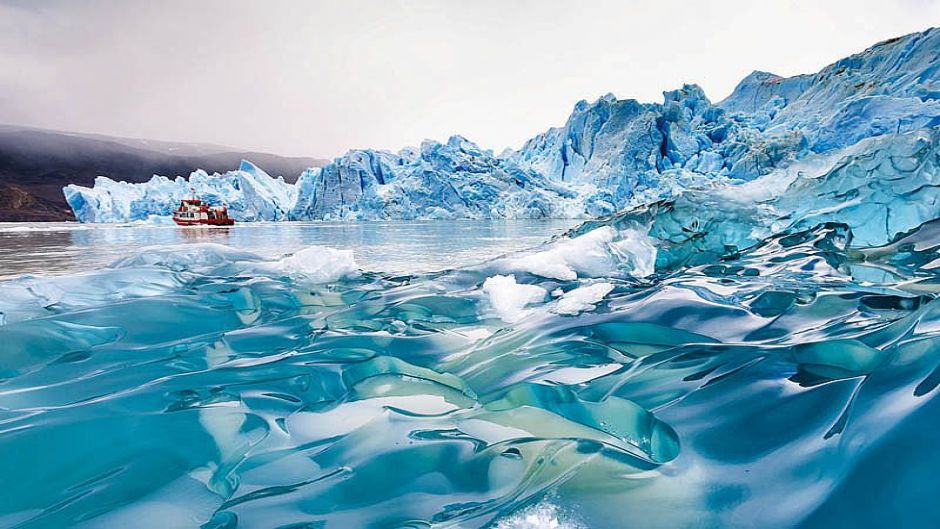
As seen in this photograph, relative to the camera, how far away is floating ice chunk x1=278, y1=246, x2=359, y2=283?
4.75 metres

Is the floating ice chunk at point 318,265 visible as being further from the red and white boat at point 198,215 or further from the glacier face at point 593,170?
the red and white boat at point 198,215

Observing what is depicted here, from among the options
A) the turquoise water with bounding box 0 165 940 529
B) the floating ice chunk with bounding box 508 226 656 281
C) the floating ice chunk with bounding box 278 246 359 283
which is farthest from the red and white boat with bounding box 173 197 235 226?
the floating ice chunk with bounding box 508 226 656 281

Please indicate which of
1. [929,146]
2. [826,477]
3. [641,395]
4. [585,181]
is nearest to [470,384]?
[641,395]

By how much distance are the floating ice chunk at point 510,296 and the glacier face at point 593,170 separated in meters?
30.9

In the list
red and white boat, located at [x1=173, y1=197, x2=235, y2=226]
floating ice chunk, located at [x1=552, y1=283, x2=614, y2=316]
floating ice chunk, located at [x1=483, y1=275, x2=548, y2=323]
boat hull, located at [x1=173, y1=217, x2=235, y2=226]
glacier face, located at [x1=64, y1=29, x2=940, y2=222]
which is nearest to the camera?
floating ice chunk, located at [x1=552, y1=283, x2=614, y2=316]

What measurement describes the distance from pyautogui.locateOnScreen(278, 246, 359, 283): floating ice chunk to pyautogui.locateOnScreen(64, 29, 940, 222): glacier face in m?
30.7

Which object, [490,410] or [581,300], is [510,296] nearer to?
[581,300]

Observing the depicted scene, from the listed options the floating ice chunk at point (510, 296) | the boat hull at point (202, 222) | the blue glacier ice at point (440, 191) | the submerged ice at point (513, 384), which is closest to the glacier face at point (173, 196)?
the blue glacier ice at point (440, 191)

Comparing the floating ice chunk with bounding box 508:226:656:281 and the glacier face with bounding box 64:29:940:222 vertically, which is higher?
the glacier face with bounding box 64:29:940:222

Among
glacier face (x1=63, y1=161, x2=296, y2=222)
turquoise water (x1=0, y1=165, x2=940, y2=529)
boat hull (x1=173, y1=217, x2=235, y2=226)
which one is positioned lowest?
boat hull (x1=173, y1=217, x2=235, y2=226)

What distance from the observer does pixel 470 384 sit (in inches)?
78.2

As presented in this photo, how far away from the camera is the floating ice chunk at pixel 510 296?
3322 mm

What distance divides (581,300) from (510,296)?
602 millimetres

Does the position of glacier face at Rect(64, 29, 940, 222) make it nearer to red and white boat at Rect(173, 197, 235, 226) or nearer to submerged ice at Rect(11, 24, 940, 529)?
red and white boat at Rect(173, 197, 235, 226)
